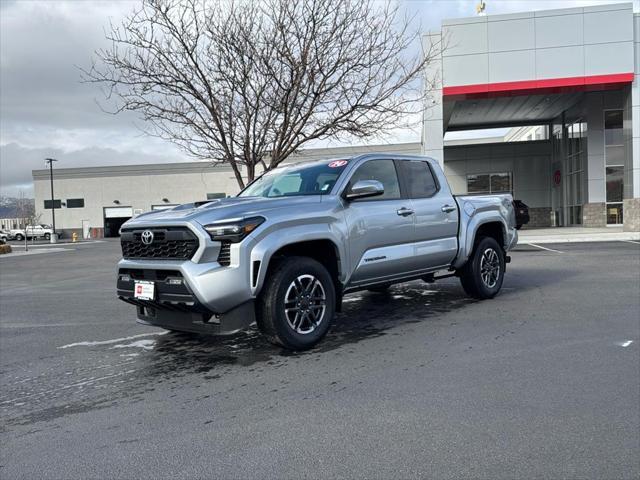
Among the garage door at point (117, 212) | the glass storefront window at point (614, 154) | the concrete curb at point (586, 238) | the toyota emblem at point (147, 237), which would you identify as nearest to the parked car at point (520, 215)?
the glass storefront window at point (614, 154)

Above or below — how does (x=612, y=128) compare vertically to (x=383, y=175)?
above

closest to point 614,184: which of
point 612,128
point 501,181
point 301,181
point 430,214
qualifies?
point 612,128

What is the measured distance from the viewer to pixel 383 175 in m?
6.48

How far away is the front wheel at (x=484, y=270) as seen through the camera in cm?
765

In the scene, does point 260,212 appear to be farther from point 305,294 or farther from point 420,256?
point 420,256

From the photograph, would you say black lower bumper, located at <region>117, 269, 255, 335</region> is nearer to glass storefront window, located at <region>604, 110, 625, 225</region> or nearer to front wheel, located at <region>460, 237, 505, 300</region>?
front wheel, located at <region>460, 237, 505, 300</region>

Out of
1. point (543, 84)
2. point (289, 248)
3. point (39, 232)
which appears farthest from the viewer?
point (39, 232)

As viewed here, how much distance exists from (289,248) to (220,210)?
78 centimetres

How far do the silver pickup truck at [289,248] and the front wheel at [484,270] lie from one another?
2.43 ft

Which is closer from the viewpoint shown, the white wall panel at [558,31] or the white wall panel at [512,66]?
the white wall panel at [558,31]

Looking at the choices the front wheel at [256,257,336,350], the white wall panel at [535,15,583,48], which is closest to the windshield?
the front wheel at [256,257,336,350]

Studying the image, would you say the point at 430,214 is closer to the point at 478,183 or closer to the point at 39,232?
the point at 478,183

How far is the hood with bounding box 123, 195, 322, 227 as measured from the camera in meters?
4.92

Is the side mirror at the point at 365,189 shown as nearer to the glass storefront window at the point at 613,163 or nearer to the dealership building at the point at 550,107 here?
the dealership building at the point at 550,107
